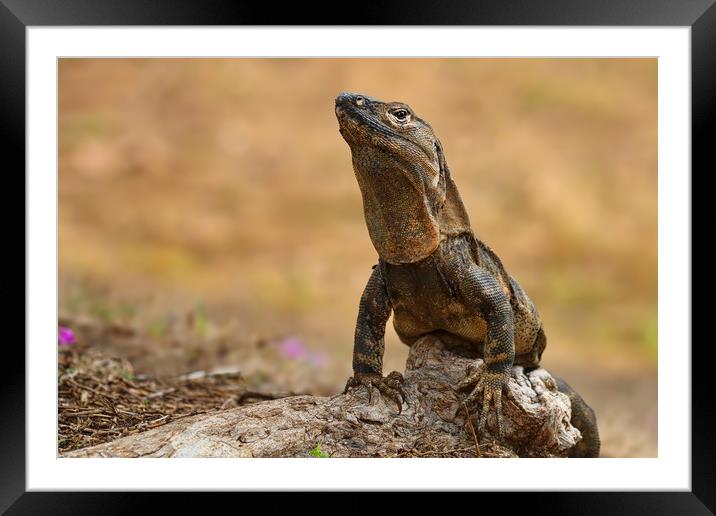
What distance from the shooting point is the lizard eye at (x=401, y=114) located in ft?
18.4

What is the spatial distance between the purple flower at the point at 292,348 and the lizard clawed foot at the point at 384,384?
384 cm

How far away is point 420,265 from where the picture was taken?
588cm

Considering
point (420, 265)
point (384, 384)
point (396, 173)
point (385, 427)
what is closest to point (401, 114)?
point (396, 173)

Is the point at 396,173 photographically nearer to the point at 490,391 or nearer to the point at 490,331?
the point at 490,331

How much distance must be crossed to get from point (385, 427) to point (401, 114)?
211 centimetres

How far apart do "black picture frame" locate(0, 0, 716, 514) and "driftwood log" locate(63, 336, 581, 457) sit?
40 cm

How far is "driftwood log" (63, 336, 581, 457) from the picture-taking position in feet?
17.7

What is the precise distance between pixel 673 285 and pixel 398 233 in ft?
5.80

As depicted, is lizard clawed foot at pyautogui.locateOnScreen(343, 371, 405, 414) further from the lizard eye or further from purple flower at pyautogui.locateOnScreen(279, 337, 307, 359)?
purple flower at pyautogui.locateOnScreen(279, 337, 307, 359)
